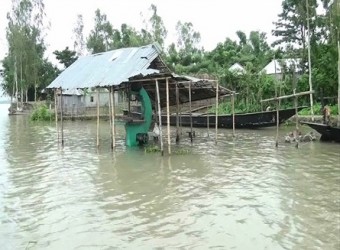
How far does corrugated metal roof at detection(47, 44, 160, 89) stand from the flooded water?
8.38 feet

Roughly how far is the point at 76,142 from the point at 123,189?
984cm

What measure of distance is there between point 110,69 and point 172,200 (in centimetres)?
851

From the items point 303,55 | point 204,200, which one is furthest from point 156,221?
point 303,55

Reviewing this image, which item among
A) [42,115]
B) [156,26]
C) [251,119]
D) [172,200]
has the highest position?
[156,26]

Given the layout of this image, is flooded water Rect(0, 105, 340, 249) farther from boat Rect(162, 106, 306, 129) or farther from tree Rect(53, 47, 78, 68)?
tree Rect(53, 47, 78, 68)

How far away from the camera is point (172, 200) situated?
8.23 metres

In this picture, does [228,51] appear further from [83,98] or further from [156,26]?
[83,98]

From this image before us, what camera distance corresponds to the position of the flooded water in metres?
6.14

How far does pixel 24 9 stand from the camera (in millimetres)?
42531

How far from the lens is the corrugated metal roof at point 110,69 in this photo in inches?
563

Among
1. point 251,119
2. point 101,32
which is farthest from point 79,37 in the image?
point 251,119

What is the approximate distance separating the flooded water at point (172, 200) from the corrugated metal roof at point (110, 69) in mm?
2553

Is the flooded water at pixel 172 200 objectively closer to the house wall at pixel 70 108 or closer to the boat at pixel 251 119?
the boat at pixel 251 119

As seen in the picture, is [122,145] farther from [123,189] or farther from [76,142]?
[123,189]
